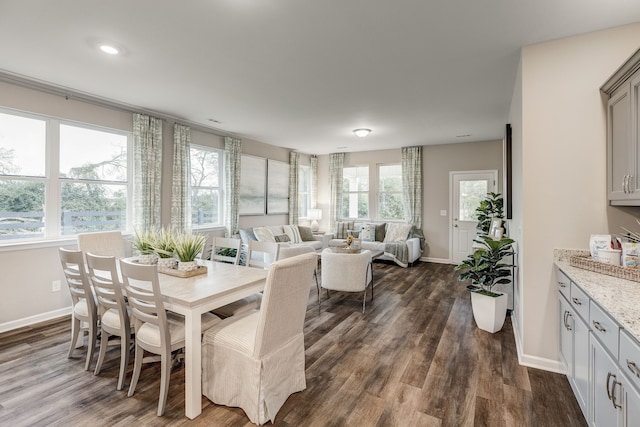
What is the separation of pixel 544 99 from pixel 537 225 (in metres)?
1.01

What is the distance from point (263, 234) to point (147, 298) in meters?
3.89

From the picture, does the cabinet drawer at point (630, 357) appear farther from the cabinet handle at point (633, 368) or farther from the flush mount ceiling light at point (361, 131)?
the flush mount ceiling light at point (361, 131)

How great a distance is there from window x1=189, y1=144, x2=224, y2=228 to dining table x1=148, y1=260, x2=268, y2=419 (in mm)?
3114

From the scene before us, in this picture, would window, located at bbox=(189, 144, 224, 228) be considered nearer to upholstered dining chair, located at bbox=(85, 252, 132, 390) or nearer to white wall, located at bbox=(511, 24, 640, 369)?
upholstered dining chair, located at bbox=(85, 252, 132, 390)

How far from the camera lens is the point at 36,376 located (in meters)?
2.33

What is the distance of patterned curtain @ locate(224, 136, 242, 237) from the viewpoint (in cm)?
569

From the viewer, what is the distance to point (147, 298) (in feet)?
6.16

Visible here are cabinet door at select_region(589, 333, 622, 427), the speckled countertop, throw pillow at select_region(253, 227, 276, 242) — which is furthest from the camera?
throw pillow at select_region(253, 227, 276, 242)

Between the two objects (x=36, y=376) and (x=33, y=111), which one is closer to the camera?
(x=36, y=376)

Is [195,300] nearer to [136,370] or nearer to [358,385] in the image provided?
[136,370]

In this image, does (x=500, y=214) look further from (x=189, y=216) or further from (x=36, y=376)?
(x=36, y=376)

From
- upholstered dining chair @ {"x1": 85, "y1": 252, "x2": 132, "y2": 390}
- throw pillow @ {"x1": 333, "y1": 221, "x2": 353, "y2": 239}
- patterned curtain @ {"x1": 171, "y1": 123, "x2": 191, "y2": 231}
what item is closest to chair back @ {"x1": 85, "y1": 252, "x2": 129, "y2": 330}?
upholstered dining chair @ {"x1": 85, "y1": 252, "x2": 132, "y2": 390}

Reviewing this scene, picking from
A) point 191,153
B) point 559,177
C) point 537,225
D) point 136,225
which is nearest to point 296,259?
point 537,225

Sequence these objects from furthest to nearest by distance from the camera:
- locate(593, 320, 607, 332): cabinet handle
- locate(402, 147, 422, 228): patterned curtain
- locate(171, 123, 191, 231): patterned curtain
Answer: locate(402, 147, 422, 228): patterned curtain
locate(171, 123, 191, 231): patterned curtain
locate(593, 320, 607, 332): cabinet handle
